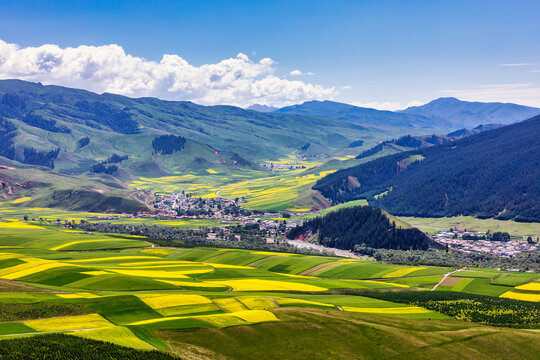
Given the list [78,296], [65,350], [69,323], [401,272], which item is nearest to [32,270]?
[78,296]

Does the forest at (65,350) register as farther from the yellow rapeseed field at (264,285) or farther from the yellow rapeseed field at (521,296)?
the yellow rapeseed field at (521,296)

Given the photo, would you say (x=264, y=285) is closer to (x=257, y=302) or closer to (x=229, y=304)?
(x=257, y=302)

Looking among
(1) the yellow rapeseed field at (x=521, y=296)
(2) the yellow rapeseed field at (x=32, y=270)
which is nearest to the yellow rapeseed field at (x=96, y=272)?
(2) the yellow rapeseed field at (x=32, y=270)

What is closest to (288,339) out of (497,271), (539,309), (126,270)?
(539,309)

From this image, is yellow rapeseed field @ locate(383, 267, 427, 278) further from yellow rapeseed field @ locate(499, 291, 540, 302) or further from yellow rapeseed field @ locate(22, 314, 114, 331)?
yellow rapeseed field @ locate(22, 314, 114, 331)

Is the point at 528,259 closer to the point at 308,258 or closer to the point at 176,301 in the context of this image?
the point at 308,258

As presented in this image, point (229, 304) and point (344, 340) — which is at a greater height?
point (229, 304)
